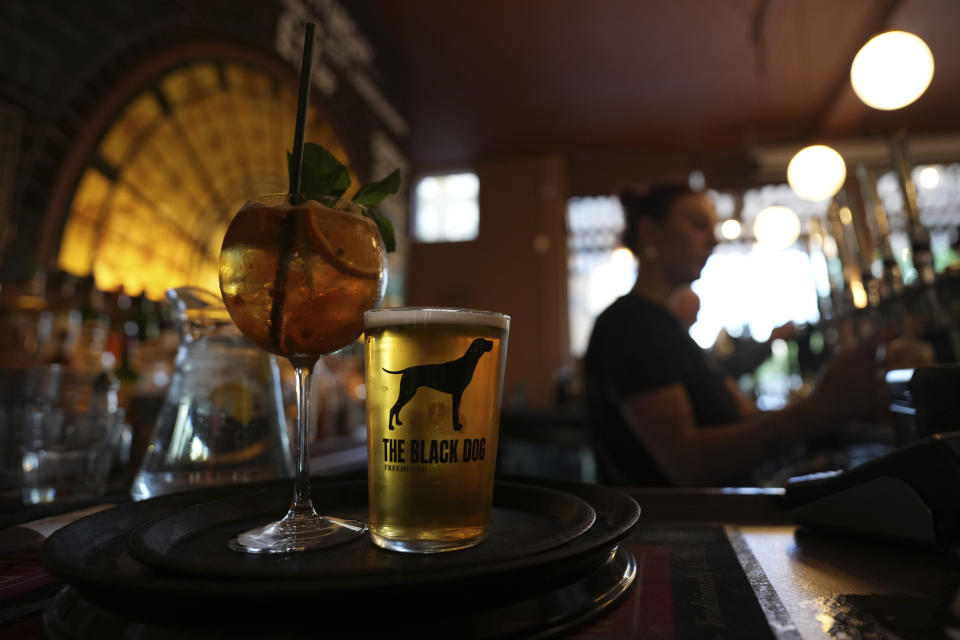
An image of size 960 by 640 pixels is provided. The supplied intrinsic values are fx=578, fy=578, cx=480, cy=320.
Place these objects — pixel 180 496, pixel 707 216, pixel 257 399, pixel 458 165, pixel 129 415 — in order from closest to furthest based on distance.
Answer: pixel 180 496, pixel 257 399, pixel 129 415, pixel 707 216, pixel 458 165

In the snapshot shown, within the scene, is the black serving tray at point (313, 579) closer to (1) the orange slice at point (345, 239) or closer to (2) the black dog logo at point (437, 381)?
(2) the black dog logo at point (437, 381)

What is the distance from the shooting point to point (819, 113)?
6684 mm

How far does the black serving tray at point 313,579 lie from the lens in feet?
1.04

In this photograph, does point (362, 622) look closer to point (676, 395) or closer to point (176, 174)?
point (676, 395)

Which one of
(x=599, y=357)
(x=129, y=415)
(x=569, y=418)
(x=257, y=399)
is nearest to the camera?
(x=257, y=399)

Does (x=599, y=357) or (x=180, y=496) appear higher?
(x=599, y=357)

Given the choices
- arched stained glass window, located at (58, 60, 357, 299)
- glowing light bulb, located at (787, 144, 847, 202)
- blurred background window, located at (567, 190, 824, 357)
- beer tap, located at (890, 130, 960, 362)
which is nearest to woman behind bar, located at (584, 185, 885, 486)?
beer tap, located at (890, 130, 960, 362)

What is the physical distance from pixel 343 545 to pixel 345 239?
0.30 metres

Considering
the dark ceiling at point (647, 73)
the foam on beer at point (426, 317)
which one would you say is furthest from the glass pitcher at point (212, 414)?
the dark ceiling at point (647, 73)

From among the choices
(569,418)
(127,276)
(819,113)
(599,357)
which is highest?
(819,113)

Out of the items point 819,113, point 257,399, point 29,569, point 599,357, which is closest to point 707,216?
point 599,357

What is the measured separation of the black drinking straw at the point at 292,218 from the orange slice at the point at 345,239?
0.06 feet

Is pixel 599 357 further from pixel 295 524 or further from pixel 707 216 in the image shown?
pixel 295 524

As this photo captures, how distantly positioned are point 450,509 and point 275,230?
1.06 feet
